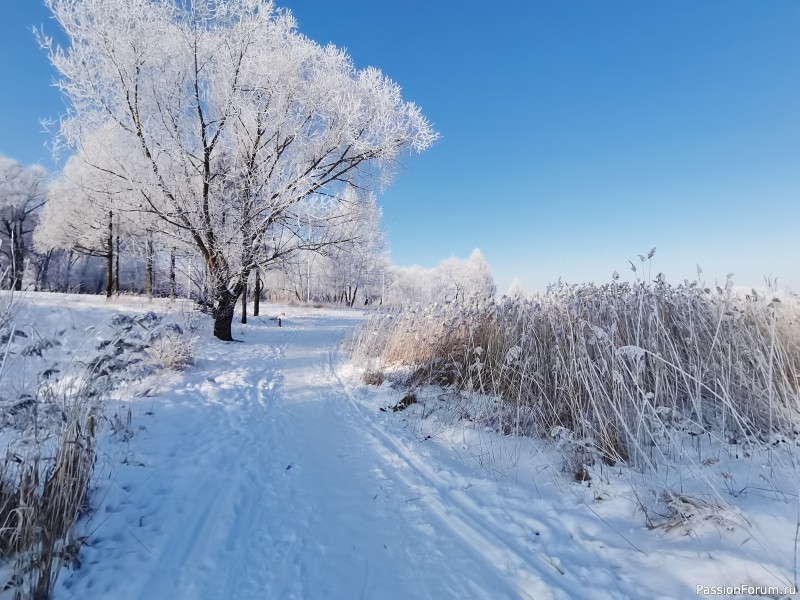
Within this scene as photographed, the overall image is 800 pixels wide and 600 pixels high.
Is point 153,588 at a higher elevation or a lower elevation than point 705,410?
lower

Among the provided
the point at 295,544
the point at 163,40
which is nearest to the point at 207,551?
the point at 295,544

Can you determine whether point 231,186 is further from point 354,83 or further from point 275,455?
point 275,455

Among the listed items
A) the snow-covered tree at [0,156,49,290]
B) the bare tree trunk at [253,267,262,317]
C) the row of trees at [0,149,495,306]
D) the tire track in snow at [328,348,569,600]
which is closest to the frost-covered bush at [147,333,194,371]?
the row of trees at [0,149,495,306]

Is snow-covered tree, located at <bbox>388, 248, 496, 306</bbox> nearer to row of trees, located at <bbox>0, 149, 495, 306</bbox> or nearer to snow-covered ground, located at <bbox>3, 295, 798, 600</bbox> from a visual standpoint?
row of trees, located at <bbox>0, 149, 495, 306</bbox>

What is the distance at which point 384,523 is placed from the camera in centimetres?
256

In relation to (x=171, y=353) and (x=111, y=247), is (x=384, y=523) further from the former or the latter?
(x=111, y=247)

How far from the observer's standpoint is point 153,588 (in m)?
1.82

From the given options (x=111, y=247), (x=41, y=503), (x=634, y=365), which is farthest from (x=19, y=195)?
(x=634, y=365)

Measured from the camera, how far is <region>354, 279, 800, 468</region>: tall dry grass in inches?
112

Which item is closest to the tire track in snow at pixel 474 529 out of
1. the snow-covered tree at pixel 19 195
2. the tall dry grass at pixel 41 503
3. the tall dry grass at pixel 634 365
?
the tall dry grass at pixel 634 365

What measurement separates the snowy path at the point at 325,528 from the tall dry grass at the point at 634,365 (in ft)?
2.81

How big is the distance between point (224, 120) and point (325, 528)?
10535 mm

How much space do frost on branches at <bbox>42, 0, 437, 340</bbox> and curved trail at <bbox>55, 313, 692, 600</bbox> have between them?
7.04m

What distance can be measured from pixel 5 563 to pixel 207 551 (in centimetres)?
91
